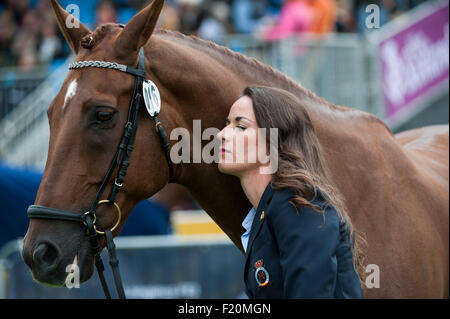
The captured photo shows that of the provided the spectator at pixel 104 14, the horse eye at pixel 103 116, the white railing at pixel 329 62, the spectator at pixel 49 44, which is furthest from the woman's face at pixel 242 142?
the spectator at pixel 49 44

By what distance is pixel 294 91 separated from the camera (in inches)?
131

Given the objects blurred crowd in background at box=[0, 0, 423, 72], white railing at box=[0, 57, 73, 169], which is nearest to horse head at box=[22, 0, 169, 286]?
blurred crowd in background at box=[0, 0, 423, 72]

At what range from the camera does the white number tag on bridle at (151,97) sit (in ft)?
9.37

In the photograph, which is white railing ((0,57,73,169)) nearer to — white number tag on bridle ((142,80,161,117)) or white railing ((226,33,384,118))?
white railing ((226,33,384,118))

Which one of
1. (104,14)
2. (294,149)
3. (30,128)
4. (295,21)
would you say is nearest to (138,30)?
(294,149)

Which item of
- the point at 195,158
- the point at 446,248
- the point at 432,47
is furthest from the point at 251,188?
the point at 432,47

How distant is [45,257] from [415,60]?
8.24 m

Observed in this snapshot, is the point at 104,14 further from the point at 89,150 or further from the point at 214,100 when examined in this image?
the point at 89,150

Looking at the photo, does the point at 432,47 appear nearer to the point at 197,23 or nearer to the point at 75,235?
the point at 197,23

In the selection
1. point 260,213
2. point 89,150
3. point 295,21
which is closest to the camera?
point 260,213

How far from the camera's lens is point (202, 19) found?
36.2 feet

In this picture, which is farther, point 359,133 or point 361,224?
point 359,133

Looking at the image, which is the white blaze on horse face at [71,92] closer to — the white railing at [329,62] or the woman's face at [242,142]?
the woman's face at [242,142]
